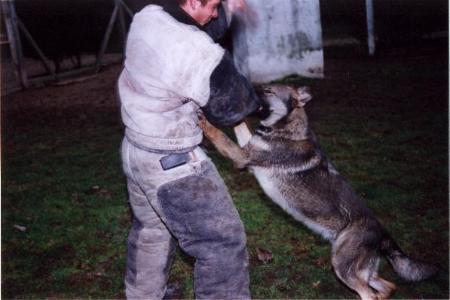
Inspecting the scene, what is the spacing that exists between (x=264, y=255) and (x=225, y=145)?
1.01m

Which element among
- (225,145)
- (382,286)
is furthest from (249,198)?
(382,286)

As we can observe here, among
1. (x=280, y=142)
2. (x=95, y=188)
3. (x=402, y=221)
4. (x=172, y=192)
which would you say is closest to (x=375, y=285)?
(x=402, y=221)

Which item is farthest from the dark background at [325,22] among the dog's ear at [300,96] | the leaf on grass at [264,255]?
the leaf on grass at [264,255]

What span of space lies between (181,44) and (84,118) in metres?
6.69

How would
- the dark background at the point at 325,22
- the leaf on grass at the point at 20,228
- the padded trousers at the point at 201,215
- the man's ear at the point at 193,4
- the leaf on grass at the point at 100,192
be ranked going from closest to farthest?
the man's ear at the point at 193,4, the padded trousers at the point at 201,215, the leaf on grass at the point at 20,228, the leaf on grass at the point at 100,192, the dark background at the point at 325,22

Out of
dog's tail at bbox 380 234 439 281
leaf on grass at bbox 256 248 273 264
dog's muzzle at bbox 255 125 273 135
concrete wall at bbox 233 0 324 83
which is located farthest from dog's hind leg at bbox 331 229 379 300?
concrete wall at bbox 233 0 324 83

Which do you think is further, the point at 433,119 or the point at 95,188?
the point at 433,119

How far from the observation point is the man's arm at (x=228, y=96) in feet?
7.25

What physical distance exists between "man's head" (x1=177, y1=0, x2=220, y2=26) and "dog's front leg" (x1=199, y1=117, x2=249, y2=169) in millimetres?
1342

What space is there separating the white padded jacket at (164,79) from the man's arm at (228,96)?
0.03 m

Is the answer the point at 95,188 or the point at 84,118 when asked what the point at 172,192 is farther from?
the point at 84,118

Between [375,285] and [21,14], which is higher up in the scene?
[21,14]

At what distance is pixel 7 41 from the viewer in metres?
10.9

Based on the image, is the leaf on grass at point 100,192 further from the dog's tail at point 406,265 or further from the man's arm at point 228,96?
the man's arm at point 228,96
